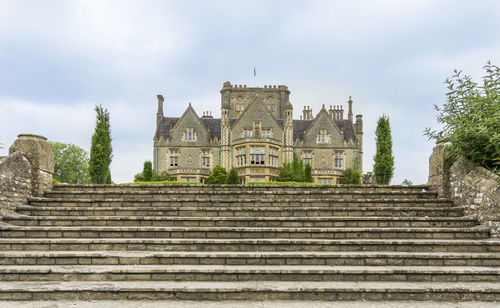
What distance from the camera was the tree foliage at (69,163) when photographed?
159ft

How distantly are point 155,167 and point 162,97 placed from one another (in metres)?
9.39

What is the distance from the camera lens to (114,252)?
638 centimetres

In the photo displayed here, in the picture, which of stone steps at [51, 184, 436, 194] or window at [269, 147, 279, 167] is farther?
window at [269, 147, 279, 167]

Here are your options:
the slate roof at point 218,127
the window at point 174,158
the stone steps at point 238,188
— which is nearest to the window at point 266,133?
the slate roof at point 218,127

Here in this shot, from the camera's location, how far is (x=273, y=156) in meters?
36.2

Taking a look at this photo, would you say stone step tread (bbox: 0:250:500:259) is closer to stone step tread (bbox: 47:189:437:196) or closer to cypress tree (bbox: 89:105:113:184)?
stone step tread (bbox: 47:189:437:196)

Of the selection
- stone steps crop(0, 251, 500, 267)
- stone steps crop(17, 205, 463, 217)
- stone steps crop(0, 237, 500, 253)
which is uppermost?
stone steps crop(17, 205, 463, 217)

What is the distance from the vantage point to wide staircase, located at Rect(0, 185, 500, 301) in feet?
17.0

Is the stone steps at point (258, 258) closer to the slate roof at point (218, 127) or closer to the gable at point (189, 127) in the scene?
the gable at point (189, 127)

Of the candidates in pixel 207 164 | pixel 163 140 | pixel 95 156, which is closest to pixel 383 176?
pixel 95 156

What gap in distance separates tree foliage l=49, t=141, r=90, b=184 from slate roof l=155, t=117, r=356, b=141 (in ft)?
55.9

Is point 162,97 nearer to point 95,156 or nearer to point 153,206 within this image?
point 95,156

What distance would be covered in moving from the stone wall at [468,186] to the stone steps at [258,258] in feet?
4.07

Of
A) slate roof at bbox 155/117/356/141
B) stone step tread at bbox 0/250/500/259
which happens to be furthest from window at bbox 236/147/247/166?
stone step tread at bbox 0/250/500/259
